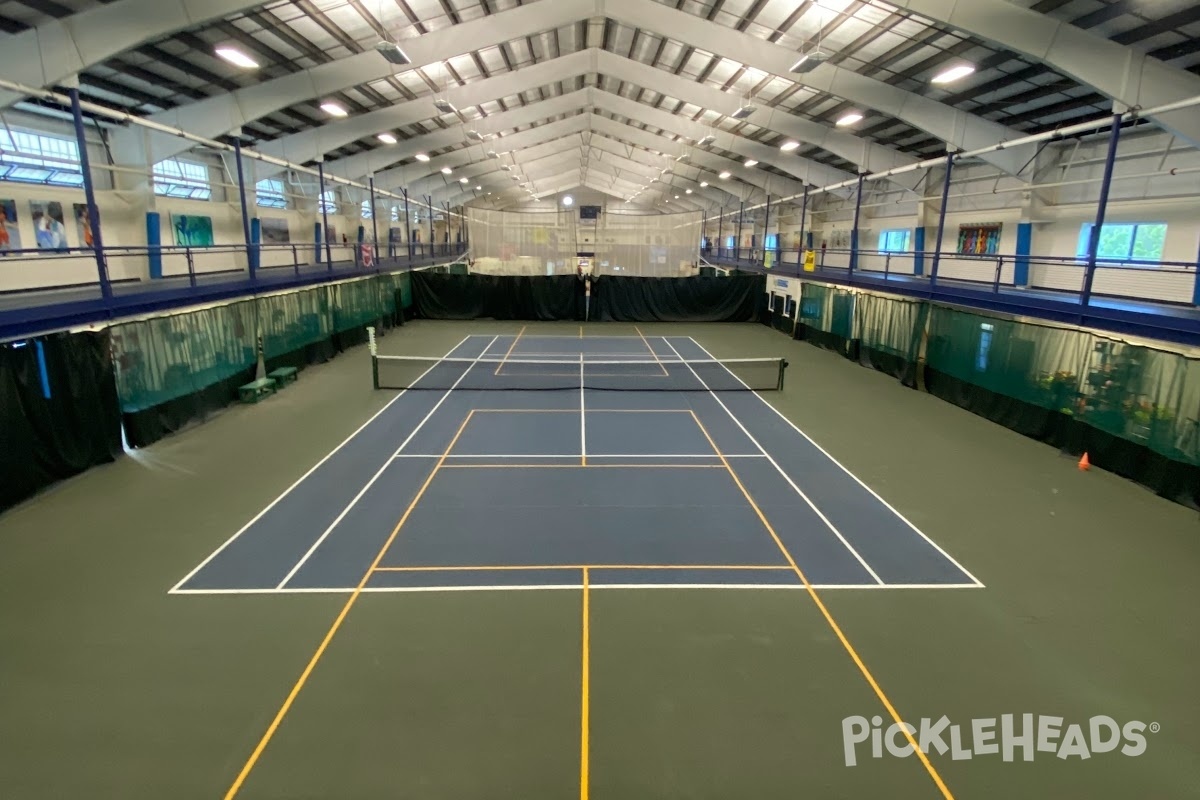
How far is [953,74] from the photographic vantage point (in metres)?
16.7

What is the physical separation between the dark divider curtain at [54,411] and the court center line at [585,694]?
7.81 metres

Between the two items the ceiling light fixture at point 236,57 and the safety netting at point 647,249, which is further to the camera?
the safety netting at point 647,249

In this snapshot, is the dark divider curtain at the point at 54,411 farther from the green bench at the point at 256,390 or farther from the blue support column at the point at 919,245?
the blue support column at the point at 919,245

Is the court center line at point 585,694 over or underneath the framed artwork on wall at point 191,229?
underneath

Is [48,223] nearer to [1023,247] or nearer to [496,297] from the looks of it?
[496,297]

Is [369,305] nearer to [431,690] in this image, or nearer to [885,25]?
[885,25]

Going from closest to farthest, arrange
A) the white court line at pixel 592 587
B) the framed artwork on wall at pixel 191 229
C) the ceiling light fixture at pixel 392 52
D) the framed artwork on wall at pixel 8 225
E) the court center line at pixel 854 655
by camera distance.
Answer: the court center line at pixel 854 655
the white court line at pixel 592 587
the ceiling light fixture at pixel 392 52
the framed artwork on wall at pixel 8 225
the framed artwork on wall at pixel 191 229

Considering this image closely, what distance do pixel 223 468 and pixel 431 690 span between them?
22.0ft

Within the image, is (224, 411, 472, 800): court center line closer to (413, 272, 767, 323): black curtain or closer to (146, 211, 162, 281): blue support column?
(146, 211, 162, 281): blue support column

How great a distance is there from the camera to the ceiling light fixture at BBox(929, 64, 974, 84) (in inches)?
643

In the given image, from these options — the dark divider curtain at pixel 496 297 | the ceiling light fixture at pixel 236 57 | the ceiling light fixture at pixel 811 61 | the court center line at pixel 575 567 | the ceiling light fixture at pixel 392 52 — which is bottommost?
the court center line at pixel 575 567

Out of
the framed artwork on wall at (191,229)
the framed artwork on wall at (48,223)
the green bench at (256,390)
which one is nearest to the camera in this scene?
the green bench at (256,390)

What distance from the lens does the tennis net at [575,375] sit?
15289 mm

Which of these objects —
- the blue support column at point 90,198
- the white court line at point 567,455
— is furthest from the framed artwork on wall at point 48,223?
the white court line at point 567,455
